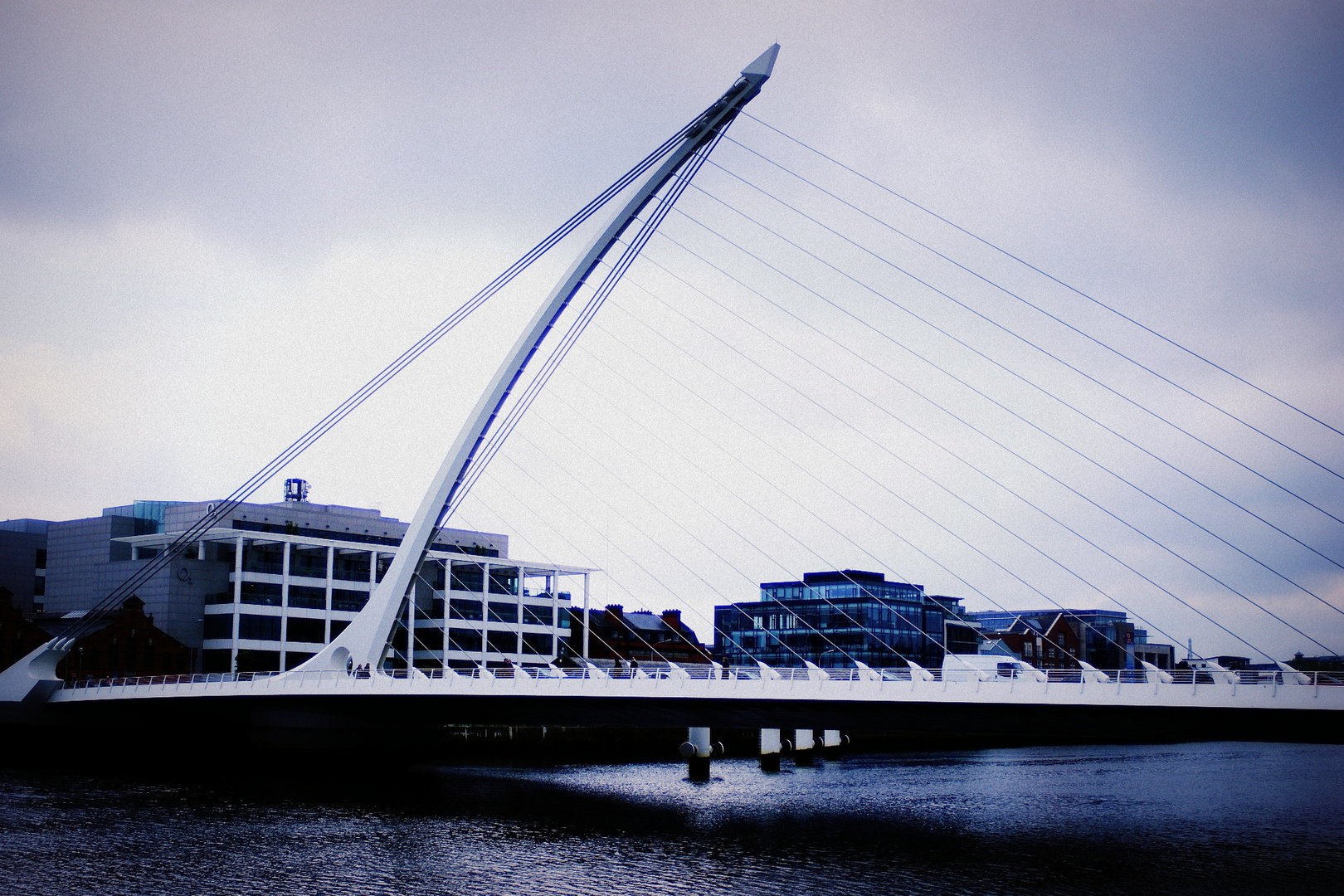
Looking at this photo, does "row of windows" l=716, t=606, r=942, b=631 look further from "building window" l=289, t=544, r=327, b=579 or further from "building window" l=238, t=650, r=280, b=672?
"building window" l=238, t=650, r=280, b=672

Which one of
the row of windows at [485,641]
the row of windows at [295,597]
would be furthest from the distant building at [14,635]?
the row of windows at [485,641]

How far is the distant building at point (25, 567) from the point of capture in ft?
282

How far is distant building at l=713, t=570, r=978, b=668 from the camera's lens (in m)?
111

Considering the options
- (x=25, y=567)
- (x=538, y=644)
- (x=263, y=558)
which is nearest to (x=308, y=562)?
(x=263, y=558)

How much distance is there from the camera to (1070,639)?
131m

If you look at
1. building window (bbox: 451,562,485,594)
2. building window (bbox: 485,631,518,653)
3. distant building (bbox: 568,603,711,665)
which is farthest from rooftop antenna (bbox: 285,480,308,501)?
distant building (bbox: 568,603,711,665)

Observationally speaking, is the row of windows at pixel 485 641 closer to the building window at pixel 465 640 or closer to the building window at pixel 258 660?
the building window at pixel 465 640

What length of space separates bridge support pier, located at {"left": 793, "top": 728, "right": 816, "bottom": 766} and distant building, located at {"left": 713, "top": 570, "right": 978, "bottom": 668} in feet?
130

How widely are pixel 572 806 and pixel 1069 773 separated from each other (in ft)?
98.3

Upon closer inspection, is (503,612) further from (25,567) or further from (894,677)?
(894,677)

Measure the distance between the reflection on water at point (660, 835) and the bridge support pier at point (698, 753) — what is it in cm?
121

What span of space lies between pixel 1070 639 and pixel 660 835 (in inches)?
4170

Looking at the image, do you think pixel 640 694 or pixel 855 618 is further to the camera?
pixel 855 618

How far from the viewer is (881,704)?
33875mm
